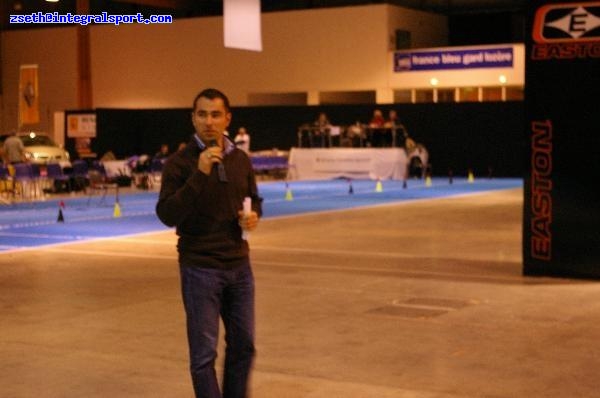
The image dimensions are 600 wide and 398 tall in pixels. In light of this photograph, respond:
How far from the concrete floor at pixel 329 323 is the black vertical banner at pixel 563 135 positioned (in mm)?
559

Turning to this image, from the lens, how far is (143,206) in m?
25.9

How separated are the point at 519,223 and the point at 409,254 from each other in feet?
19.1

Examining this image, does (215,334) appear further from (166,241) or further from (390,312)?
(166,241)

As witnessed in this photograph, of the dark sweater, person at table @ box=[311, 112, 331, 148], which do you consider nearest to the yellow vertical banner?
person at table @ box=[311, 112, 331, 148]

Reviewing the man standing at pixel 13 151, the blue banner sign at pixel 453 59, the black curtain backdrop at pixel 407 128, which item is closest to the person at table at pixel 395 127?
the black curtain backdrop at pixel 407 128

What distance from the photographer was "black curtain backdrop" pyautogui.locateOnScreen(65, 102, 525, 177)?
39.4 meters

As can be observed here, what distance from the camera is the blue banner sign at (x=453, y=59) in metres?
41.7

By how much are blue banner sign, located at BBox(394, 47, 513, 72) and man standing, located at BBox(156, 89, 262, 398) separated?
1459 inches

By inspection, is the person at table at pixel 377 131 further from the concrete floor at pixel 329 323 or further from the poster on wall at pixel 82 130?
the concrete floor at pixel 329 323

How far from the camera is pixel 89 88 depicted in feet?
148

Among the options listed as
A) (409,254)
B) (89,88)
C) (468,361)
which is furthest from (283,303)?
(89,88)

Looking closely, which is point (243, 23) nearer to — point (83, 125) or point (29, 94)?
point (83, 125)

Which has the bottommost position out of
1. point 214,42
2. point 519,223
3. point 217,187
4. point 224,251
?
point 519,223

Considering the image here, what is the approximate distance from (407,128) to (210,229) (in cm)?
3602
